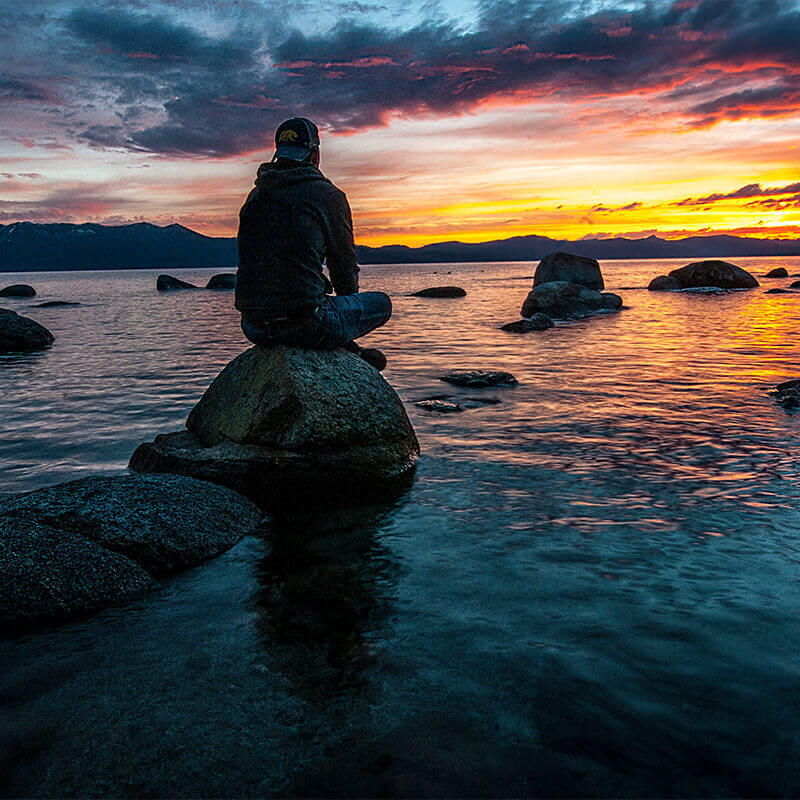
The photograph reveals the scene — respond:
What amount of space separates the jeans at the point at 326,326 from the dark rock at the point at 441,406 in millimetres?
2810

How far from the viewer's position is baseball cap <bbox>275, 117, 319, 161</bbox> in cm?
629

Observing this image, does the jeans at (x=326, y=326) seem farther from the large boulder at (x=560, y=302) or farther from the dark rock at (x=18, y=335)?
the large boulder at (x=560, y=302)

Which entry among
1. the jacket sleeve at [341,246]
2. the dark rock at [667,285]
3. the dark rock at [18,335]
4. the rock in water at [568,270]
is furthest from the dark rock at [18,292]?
the jacket sleeve at [341,246]

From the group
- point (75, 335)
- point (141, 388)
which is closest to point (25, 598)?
point (141, 388)

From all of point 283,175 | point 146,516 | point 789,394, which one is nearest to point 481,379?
point 789,394

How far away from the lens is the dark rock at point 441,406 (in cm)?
971

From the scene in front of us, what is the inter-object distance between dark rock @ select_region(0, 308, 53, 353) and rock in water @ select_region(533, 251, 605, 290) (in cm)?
2494

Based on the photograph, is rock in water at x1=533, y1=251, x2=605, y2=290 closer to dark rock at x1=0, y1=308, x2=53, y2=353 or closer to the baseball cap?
dark rock at x1=0, y1=308, x2=53, y2=353

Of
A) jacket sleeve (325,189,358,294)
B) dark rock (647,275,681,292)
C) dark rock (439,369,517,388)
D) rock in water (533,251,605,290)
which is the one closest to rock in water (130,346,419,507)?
jacket sleeve (325,189,358,294)

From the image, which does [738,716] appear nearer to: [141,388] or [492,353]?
[141,388]

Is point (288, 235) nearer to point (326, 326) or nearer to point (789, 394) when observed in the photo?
point (326, 326)

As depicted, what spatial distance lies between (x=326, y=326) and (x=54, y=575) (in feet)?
11.7

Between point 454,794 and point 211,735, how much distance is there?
3.77 feet

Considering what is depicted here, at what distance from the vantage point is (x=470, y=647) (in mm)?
3506
